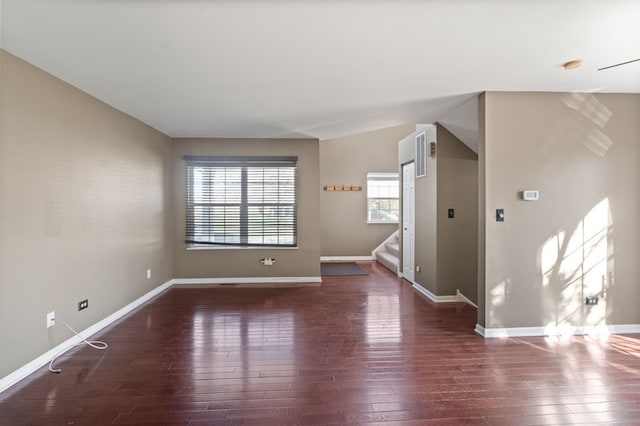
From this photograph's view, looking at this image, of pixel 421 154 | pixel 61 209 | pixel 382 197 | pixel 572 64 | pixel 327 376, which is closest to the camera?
pixel 327 376

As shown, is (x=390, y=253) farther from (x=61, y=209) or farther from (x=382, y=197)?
(x=61, y=209)

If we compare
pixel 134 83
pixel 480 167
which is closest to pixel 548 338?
pixel 480 167

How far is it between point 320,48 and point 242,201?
368 centimetres

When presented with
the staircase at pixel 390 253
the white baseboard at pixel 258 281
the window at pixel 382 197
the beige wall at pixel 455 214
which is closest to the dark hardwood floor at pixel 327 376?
the beige wall at pixel 455 214

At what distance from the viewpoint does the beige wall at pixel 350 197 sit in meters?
8.17

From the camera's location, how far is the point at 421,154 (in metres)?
5.03

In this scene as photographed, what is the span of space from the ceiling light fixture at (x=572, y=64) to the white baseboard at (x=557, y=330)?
8.08 feet

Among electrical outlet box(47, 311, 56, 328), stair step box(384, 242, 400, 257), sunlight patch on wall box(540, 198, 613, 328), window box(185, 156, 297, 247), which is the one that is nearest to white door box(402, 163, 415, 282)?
stair step box(384, 242, 400, 257)

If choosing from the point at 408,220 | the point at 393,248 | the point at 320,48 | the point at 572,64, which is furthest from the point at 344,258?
the point at 320,48

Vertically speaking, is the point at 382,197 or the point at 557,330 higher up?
the point at 382,197

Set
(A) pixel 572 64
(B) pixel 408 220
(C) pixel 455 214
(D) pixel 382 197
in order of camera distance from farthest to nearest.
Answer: (D) pixel 382 197 → (B) pixel 408 220 → (C) pixel 455 214 → (A) pixel 572 64

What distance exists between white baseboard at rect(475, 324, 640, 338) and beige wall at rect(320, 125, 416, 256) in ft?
16.0

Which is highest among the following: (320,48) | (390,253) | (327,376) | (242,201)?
(320,48)

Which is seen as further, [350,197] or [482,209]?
[350,197]
